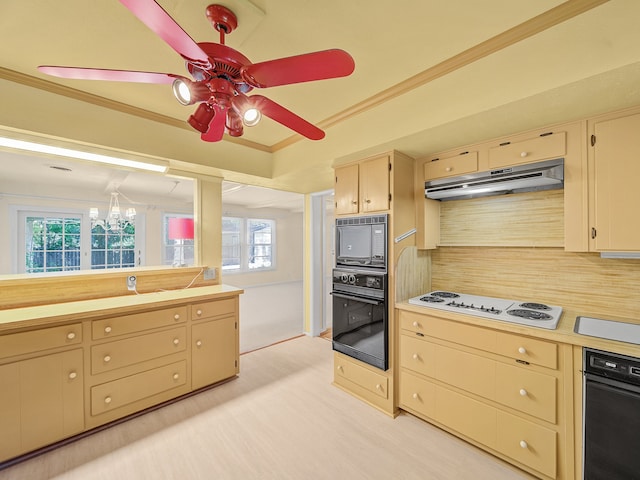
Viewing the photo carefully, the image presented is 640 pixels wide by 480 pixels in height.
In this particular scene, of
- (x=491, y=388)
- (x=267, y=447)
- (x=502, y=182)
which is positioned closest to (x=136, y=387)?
(x=267, y=447)

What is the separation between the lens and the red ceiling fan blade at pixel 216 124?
4.33 feet

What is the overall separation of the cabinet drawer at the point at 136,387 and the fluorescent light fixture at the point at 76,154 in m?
1.83

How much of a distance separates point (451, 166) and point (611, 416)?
5.71 ft

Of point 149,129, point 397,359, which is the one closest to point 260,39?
point 149,129

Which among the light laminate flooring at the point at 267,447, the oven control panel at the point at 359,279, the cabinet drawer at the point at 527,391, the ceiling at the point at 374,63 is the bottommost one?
the light laminate flooring at the point at 267,447

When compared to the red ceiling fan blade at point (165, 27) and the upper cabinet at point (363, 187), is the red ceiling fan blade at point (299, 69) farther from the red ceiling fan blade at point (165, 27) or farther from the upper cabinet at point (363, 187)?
the upper cabinet at point (363, 187)

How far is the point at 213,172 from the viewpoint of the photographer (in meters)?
2.93

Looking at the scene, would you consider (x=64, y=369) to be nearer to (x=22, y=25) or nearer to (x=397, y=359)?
(x=22, y=25)

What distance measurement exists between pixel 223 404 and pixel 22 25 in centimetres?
→ 280

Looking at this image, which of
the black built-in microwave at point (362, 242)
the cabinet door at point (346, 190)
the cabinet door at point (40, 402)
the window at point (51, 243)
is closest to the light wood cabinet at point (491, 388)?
the black built-in microwave at point (362, 242)

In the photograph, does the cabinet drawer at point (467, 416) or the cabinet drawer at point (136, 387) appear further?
the cabinet drawer at point (136, 387)

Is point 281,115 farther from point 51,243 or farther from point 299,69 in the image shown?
point 51,243

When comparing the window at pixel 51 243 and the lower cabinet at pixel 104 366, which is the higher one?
the window at pixel 51 243

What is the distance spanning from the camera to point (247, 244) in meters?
7.92
